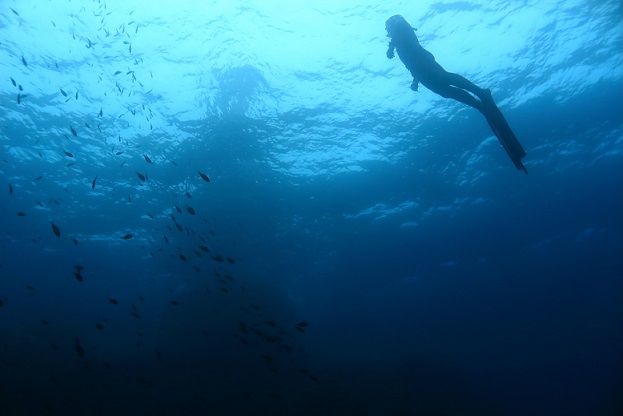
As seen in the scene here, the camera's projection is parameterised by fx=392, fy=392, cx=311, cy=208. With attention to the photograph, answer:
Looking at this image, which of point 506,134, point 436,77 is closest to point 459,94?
point 436,77

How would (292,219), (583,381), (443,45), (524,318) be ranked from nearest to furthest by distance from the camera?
1. (443,45)
2. (292,219)
3. (524,318)
4. (583,381)

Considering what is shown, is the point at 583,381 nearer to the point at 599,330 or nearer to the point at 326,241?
the point at 599,330

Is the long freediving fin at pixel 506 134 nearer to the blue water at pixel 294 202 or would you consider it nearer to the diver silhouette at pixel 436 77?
the diver silhouette at pixel 436 77

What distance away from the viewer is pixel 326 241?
75.7 feet

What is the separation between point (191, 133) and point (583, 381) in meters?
55.1

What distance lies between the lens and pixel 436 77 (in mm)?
8023

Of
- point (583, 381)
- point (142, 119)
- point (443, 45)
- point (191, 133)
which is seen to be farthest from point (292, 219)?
point (583, 381)

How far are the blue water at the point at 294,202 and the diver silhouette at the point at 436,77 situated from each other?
5370mm

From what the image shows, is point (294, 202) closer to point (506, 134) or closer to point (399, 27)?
point (399, 27)

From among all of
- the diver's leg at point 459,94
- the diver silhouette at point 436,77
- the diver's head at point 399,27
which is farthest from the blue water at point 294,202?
the diver's leg at point 459,94

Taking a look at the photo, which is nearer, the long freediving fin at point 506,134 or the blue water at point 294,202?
the long freediving fin at point 506,134

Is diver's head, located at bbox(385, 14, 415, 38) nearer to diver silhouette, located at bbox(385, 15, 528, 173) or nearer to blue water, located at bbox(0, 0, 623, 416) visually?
diver silhouette, located at bbox(385, 15, 528, 173)

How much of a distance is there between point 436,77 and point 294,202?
13.1 meters

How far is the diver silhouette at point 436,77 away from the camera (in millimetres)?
7926
